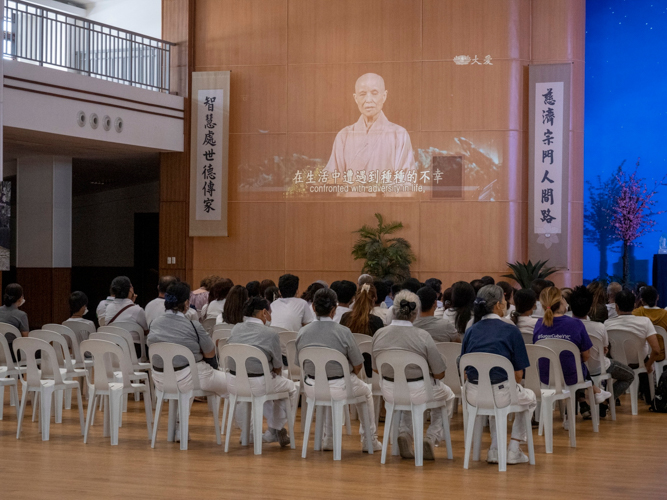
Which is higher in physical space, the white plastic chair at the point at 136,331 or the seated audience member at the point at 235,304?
the seated audience member at the point at 235,304

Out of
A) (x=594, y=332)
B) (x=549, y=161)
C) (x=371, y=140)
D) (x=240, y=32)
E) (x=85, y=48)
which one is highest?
(x=240, y=32)

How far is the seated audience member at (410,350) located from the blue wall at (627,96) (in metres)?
10.5

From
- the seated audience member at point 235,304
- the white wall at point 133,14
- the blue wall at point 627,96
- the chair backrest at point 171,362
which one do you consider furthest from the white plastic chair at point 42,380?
the blue wall at point 627,96

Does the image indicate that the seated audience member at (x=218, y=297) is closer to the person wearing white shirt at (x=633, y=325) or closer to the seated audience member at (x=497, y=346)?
the seated audience member at (x=497, y=346)

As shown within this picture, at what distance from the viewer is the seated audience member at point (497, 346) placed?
534 centimetres

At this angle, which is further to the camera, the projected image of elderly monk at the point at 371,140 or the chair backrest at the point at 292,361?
the projected image of elderly monk at the point at 371,140

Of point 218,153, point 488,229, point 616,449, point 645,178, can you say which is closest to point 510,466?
point 616,449

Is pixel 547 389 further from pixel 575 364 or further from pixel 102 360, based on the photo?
pixel 102 360

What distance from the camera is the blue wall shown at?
49.7ft

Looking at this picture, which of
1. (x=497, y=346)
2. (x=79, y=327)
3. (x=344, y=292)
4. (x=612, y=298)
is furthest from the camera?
(x=612, y=298)

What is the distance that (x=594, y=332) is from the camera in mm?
6758

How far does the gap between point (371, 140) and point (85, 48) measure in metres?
5.11

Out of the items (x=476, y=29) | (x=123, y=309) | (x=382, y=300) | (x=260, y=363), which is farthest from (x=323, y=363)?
(x=476, y=29)

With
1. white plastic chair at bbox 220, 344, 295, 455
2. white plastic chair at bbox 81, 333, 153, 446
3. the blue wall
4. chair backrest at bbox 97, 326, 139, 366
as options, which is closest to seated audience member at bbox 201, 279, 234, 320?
chair backrest at bbox 97, 326, 139, 366
